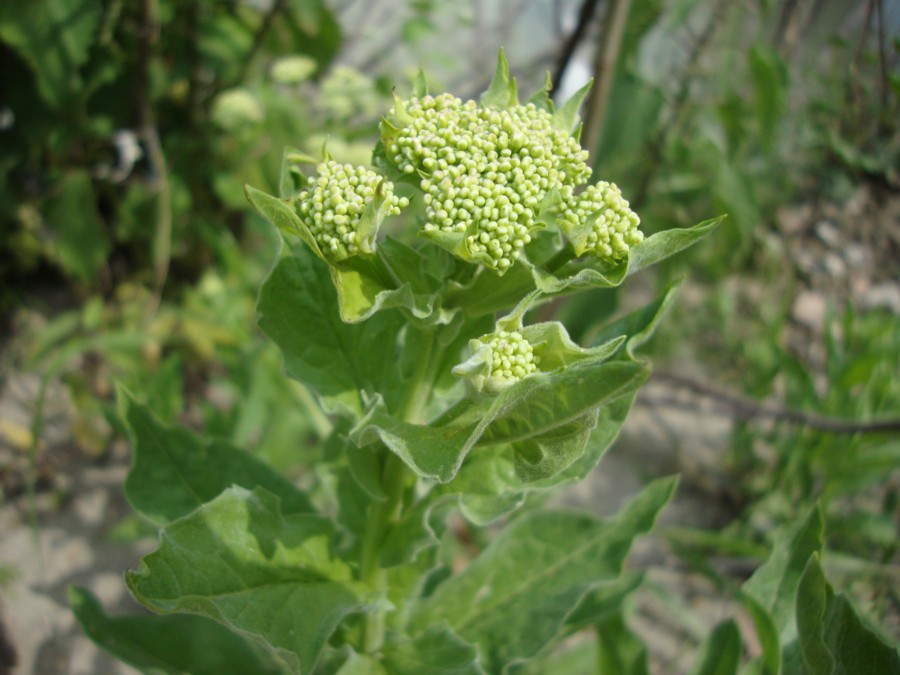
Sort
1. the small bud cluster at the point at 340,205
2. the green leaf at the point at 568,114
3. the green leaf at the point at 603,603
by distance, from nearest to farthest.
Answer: the small bud cluster at the point at 340,205, the green leaf at the point at 568,114, the green leaf at the point at 603,603

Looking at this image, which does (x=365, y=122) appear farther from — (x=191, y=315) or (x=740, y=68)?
(x=740, y=68)

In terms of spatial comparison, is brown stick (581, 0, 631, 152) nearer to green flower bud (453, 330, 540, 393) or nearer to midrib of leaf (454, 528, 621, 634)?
midrib of leaf (454, 528, 621, 634)

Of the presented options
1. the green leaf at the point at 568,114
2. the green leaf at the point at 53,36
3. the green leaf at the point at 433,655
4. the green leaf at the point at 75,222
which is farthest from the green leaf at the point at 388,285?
the green leaf at the point at 75,222

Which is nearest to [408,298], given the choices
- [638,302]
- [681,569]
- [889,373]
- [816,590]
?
[816,590]

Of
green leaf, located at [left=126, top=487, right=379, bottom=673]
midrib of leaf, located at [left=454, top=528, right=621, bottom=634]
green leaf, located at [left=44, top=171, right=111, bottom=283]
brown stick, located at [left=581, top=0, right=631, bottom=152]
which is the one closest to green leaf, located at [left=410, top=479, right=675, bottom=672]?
midrib of leaf, located at [left=454, top=528, right=621, bottom=634]

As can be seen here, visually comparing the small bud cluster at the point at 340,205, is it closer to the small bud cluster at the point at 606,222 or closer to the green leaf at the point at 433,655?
the small bud cluster at the point at 606,222
